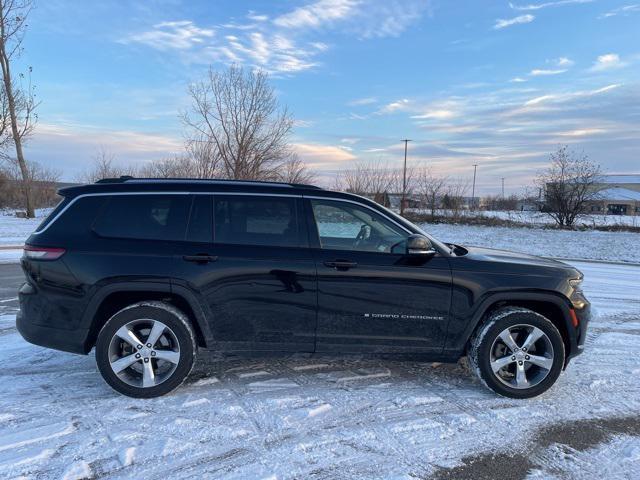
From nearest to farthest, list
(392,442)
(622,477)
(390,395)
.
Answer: (622,477)
(392,442)
(390,395)

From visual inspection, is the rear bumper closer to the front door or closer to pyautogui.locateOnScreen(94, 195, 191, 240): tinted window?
pyautogui.locateOnScreen(94, 195, 191, 240): tinted window

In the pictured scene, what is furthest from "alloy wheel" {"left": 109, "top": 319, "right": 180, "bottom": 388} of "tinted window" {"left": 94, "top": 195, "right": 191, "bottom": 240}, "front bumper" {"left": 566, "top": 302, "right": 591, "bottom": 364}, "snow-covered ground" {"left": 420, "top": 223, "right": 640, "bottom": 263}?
"snow-covered ground" {"left": 420, "top": 223, "right": 640, "bottom": 263}

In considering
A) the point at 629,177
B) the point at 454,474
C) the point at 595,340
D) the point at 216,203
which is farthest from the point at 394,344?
the point at 629,177

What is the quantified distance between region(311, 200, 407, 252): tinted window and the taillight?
2.18m

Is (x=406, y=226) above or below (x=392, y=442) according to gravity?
above

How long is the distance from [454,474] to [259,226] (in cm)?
239

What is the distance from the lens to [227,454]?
3.07 meters

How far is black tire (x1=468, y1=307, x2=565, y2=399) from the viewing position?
4.01 metres

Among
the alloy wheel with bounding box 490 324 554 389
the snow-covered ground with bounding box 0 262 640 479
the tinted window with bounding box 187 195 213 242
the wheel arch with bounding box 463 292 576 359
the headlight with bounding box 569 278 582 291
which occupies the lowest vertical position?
the snow-covered ground with bounding box 0 262 640 479

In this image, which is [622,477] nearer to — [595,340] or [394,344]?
[394,344]

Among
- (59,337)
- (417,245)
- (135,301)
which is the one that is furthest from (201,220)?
(417,245)

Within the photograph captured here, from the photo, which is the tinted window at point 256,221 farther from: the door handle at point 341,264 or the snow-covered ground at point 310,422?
the snow-covered ground at point 310,422

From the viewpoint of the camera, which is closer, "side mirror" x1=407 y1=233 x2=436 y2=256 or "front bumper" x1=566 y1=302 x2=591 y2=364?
"side mirror" x1=407 y1=233 x2=436 y2=256

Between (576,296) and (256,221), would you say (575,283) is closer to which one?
(576,296)
